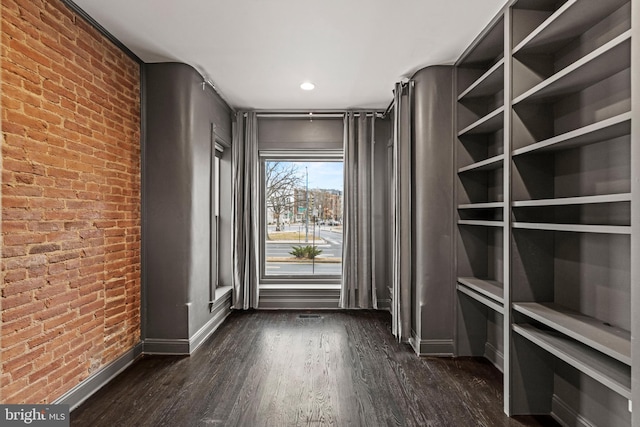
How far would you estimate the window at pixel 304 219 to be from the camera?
5004 mm

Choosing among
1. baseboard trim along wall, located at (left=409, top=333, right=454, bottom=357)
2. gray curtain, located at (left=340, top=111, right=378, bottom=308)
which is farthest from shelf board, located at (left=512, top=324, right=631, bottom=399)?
gray curtain, located at (left=340, top=111, right=378, bottom=308)

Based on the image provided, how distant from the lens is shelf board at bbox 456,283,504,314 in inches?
96.7

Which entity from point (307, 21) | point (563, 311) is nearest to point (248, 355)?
point (563, 311)

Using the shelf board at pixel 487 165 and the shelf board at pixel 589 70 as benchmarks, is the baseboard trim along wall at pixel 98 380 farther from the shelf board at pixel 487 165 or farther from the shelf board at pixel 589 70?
the shelf board at pixel 589 70

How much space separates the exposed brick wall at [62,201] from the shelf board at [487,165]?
2.92 metres

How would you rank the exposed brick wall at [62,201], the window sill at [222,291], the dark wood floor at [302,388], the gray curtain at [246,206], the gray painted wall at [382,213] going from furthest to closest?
the gray painted wall at [382,213] < the gray curtain at [246,206] < the window sill at [222,291] < the dark wood floor at [302,388] < the exposed brick wall at [62,201]

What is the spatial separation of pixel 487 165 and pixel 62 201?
10.0 feet

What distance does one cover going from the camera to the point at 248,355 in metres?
3.19

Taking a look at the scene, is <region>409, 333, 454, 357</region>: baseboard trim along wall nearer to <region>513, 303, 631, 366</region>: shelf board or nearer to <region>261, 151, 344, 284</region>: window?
<region>513, 303, 631, 366</region>: shelf board

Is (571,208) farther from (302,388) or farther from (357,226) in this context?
(357,226)

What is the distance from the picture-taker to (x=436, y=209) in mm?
3223

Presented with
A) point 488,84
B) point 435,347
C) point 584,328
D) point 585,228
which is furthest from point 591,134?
point 435,347

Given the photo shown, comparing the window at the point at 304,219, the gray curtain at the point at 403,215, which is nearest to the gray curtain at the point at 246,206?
the window at the point at 304,219

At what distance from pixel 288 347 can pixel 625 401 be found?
8.14 ft
